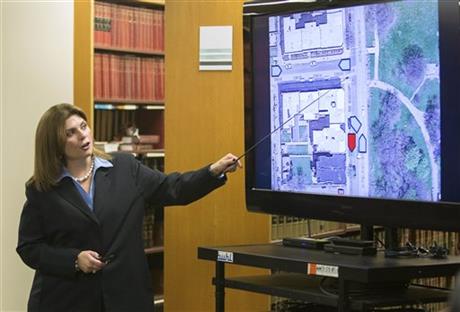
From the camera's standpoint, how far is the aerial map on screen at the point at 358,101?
2.60 m

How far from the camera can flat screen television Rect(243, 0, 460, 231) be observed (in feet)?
8.41

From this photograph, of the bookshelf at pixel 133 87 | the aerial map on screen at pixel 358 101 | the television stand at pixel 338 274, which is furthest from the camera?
the bookshelf at pixel 133 87

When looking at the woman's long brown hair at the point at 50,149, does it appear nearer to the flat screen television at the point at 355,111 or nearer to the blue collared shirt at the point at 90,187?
the blue collared shirt at the point at 90,187

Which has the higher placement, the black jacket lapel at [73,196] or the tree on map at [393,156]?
the tree on map at [393,156]

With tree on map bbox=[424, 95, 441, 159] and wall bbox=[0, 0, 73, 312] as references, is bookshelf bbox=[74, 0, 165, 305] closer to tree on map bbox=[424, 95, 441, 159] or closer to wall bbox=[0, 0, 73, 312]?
wall bbox=[0, 0, 73, 312]

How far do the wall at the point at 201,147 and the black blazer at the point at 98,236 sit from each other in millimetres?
418

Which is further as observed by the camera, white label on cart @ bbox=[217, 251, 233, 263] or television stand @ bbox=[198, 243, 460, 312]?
white label on cart @ bbox=[217, 251, 233, 263]

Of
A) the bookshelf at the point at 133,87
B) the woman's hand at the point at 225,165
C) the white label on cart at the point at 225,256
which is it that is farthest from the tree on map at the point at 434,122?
the bookshelf at the point at 133,87

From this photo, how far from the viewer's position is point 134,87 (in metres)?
5.88

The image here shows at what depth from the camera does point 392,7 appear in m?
2.68

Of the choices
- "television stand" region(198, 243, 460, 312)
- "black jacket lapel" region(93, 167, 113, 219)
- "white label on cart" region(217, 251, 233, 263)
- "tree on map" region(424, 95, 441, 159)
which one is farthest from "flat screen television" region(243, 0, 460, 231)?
"black jacket lapel" region(93, 167, 113, 219)

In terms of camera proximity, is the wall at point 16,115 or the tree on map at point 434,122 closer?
the tree on map at point 434,122

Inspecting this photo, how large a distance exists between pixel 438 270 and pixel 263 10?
1140mm

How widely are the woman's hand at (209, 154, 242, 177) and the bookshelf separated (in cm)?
234
